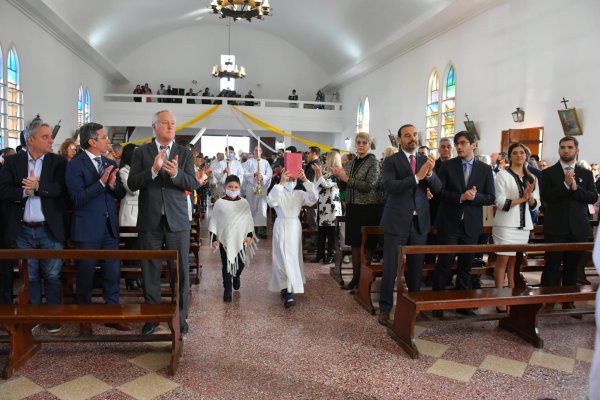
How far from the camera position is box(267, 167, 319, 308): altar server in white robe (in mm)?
4715

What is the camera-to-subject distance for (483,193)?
14.2ft

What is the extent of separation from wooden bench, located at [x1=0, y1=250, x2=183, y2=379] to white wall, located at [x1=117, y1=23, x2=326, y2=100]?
72.8 feet

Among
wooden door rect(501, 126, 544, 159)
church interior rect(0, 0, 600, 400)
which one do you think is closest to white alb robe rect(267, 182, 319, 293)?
church interior rect(0, 0, 600, 400)

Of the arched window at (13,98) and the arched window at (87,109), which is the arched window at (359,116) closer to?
the arched window at (87,109)

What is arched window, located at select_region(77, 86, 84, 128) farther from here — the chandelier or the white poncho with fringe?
the white poncho with fringe

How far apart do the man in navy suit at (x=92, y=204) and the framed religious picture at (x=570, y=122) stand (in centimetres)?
805

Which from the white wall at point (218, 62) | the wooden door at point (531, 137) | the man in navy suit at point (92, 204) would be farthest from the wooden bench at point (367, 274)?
the white wall at point (218, 62)

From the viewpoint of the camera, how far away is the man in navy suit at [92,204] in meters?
3.72

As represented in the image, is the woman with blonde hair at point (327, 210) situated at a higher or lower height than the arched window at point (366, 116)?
lower

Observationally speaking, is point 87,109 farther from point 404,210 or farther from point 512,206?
point 512,206

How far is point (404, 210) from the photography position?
4098mm


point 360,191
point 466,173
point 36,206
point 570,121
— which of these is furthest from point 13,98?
point 570,121

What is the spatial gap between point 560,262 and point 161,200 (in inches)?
151

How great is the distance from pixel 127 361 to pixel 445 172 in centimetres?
310
